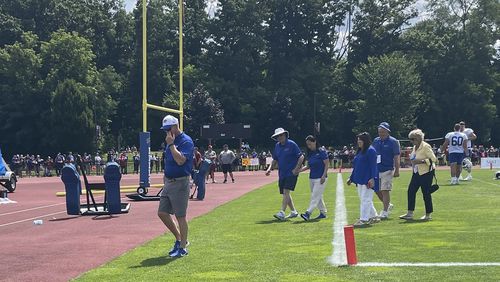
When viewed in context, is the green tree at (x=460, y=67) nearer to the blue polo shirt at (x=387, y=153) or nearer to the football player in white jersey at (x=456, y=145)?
the football player in white jersey at (x=456, y=145)

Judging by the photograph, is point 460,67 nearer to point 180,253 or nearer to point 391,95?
point 391,95

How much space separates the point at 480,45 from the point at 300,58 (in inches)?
798

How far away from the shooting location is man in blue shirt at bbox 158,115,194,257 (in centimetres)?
1001

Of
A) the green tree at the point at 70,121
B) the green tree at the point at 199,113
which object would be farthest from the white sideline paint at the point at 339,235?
the green tree at the point at 70,121

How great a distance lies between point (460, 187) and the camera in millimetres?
23375

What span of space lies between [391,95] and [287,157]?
55550mm

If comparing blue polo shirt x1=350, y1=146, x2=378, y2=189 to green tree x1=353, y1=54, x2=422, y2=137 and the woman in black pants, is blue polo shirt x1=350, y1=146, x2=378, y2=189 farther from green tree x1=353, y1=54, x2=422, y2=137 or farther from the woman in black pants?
green tree x1=353, y1=54, x2=422, y2=137

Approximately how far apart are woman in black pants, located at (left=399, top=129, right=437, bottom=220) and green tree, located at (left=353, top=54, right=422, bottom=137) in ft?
183

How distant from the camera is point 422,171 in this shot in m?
13.8

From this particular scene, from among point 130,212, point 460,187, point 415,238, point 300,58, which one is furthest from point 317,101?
point 415,238

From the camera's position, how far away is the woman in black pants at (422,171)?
13653mm

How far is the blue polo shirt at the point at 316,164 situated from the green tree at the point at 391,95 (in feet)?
181

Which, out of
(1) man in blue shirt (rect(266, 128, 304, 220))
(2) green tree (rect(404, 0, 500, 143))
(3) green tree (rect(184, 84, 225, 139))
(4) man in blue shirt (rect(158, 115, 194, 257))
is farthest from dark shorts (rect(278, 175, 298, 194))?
(2) green tree (rect(404, 0, 500, 143))

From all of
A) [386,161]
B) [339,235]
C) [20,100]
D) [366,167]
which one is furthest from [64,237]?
[20,100]
